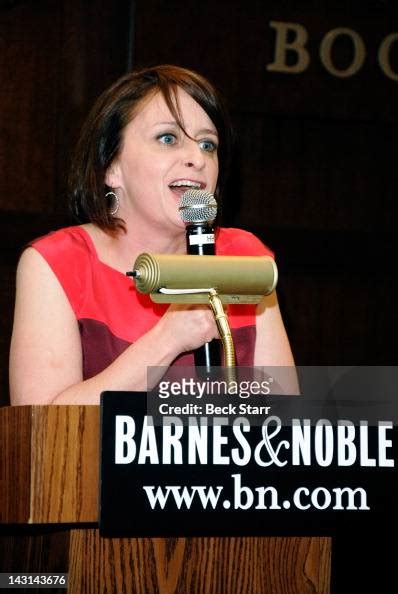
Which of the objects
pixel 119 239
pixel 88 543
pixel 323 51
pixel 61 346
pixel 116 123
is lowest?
pixel 88 543

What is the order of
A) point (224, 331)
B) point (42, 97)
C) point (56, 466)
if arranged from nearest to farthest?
Result: point (56, 466) < point (224, 331) < point (42, 97)

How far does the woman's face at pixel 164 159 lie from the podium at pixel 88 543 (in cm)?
67

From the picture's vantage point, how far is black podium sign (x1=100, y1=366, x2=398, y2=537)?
115cm

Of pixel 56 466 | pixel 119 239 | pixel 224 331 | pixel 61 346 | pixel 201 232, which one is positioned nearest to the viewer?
pixel 56 466

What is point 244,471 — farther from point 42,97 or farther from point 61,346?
point 42,97

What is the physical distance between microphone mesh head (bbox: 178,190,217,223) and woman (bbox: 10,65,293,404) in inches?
12.7

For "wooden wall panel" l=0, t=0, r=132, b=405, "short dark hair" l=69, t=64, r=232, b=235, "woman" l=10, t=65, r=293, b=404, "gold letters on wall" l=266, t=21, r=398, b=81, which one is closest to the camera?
"woman" l=10, t=65, r=293, b=404

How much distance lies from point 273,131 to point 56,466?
6.68ft

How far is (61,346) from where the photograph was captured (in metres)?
1.69

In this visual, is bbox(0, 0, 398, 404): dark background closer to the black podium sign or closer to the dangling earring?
the dangling earring

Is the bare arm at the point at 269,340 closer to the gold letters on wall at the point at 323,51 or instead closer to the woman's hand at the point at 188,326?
the woman's hand at the point at 188,326

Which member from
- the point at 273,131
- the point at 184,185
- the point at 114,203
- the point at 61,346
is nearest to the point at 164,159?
the point at 184,185

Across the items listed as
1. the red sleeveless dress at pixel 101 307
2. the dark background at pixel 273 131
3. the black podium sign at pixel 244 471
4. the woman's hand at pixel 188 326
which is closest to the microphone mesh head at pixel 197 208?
the woman's hand at pixel 188 326

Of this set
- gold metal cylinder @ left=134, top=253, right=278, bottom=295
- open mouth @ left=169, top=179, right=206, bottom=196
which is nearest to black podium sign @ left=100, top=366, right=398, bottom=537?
gold metal cylinder @ left=134, top=253, right=278, bottom=295
